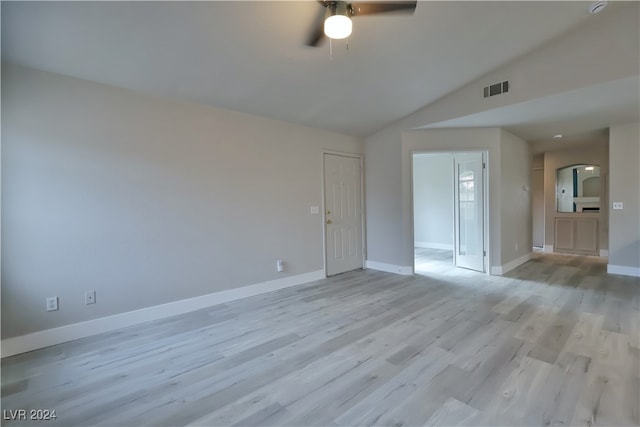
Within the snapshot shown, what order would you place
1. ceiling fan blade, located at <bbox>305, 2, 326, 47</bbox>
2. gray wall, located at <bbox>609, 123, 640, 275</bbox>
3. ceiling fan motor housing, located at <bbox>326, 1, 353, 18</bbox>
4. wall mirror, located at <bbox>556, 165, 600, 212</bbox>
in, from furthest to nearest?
wall mirror, located at <bbox>556, 165, 600, 212</bbox>
gray wall, located at <bbox>609, 123, 640, 275</bbox>
ceiling fan blade, located at <bbox>305, 2, 326, 47</bbox>
ceiling fan motor housing, located at <bbox>326, 1, 353, 18</bbox>

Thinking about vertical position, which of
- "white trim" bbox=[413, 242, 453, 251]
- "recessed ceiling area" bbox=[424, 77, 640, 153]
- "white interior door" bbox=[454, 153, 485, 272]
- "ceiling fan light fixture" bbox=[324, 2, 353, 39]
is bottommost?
"white trim" bbox=[413, 242, 453, 251]

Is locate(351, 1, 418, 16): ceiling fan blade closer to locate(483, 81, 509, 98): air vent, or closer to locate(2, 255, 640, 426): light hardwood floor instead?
locate(483, 81, 509, 98): air vent

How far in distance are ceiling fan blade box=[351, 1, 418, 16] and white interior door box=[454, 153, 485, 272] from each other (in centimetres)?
Answer: 366

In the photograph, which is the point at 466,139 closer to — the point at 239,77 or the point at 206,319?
the point at 239,77

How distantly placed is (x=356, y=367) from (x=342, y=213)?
3.22m

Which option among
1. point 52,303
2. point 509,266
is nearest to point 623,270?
point 509,266

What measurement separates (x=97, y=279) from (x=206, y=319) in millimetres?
1149

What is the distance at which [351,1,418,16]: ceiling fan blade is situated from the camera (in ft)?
6.53

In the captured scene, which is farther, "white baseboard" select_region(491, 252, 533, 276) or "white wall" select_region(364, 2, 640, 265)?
"white baseboard" select_region(491, 252, 533, 276)

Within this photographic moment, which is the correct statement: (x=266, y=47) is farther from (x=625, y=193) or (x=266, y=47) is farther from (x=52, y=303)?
(x=625, y=193)

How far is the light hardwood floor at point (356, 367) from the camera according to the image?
176cm

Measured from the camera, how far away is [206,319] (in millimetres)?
3236

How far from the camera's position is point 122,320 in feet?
9.96

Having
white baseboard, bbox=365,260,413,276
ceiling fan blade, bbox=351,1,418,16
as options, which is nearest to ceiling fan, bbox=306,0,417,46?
ceiling fan blade, bbox=351,1,418,16
